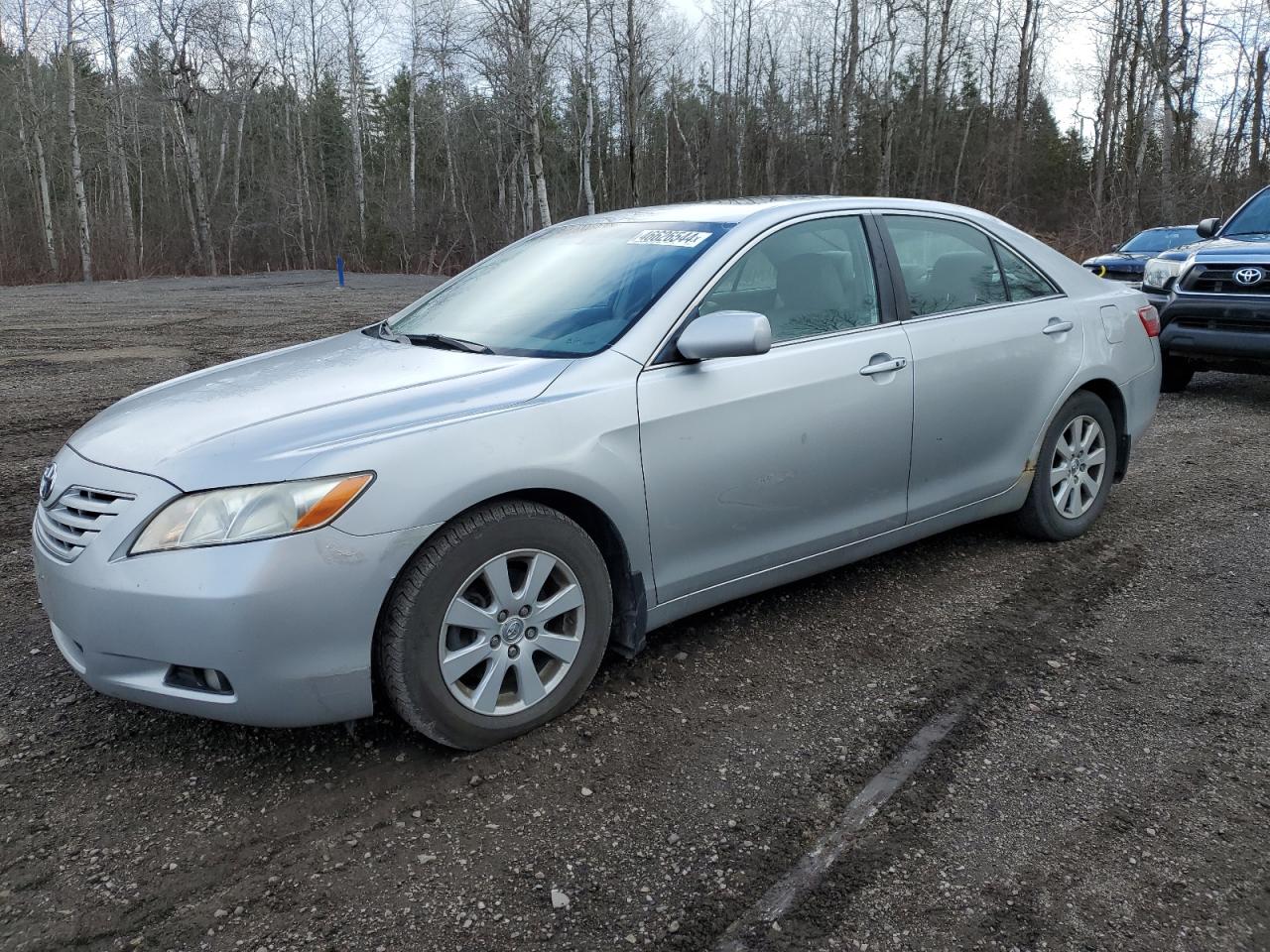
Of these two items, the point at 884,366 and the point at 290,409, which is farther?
the point at 884,366

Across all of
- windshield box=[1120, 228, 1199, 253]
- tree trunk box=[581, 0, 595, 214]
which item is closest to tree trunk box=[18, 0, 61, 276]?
tree trunk box=[581, 0, 595, 214]

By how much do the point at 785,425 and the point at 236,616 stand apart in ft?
6.23

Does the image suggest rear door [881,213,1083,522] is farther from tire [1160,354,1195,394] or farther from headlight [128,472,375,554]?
tire [1160,354,1195,394]

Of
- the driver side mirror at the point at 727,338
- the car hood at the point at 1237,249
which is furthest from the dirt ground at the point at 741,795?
the car hood at the point at 1237,249

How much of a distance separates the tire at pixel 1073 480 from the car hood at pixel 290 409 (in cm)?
256

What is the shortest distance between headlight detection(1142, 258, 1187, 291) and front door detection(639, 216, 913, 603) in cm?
593

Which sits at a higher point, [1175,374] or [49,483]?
[49,483]

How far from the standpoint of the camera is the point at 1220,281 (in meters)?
8.06

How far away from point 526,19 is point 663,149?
24563mm

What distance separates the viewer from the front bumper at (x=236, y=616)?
100 inches

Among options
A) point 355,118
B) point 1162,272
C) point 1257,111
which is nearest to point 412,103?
point 355,118

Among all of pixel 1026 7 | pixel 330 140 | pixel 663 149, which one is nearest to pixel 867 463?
pixel 1026 7

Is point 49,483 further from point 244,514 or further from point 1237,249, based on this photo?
point 1237,249

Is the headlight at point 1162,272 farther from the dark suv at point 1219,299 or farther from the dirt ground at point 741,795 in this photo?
the dirt ground at point 741,795
